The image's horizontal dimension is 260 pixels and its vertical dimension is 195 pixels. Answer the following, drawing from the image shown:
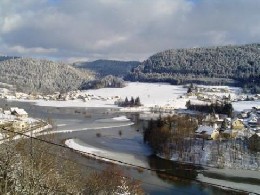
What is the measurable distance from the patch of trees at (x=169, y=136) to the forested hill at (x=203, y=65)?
85.0m

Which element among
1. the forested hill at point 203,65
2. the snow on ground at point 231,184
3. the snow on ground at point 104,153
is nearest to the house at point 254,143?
the snow on ground at point 231,184

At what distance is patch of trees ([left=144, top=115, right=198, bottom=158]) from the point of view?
3305 centimetres

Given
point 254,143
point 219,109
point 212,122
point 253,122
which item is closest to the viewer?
point 254,143

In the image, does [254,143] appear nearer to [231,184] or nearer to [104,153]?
[231,184]

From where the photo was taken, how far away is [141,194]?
18453 millimetres

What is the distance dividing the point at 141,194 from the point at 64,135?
22443mm

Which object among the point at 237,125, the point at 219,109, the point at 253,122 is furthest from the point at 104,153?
the point at 219,109

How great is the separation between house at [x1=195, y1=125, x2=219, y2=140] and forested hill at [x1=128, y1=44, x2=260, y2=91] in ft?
276

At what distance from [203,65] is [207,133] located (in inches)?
4545

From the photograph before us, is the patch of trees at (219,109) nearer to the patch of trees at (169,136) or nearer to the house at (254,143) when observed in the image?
the patch of trees at (169,136)

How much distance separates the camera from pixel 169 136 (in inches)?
1348

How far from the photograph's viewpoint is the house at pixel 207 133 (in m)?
36.7

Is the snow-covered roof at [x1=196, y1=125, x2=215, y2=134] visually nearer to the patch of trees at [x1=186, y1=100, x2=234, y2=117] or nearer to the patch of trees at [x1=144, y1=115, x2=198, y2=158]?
the patch of trees at [x1=144, y1=115, x2=198, y2=158]

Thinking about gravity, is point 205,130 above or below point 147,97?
below
